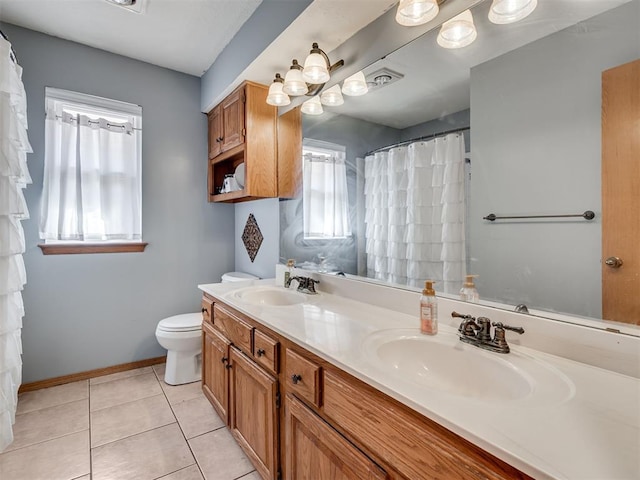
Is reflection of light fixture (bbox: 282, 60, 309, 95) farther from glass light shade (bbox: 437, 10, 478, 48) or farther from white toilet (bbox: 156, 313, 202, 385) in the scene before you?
white toilet (bbox: 156, 313, 202, 385)

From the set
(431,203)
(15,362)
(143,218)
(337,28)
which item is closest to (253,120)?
(337,28)

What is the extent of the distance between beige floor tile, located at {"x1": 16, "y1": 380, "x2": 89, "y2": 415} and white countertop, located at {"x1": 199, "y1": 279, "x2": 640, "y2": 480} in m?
2.20

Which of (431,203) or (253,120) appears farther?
(253,120)

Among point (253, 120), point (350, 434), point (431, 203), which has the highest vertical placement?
point (253, 120)

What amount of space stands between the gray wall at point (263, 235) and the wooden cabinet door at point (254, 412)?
97 centimetres

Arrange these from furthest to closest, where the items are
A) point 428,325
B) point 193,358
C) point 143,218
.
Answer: point 143,218, point 193,358, point 428,325

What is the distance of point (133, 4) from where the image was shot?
75.7 inches

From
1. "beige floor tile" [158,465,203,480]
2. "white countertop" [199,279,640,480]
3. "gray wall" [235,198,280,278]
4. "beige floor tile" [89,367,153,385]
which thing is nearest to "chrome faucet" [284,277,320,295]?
"gray wall" [235,198,280,278]

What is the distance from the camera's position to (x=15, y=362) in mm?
1739

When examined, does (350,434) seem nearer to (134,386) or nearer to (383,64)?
(383,64)

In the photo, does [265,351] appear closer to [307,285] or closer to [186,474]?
[307,285]

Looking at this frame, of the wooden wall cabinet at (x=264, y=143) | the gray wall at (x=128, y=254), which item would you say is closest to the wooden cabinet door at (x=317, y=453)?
the wooden wall cabinet at (x=264, y=143)

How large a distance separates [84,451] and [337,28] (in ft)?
8.69

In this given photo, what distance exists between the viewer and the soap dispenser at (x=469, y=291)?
1188 millimetres
